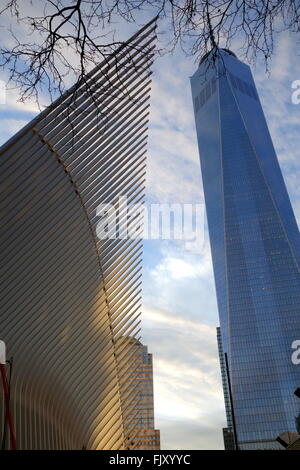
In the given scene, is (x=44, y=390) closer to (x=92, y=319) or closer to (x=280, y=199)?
(x=92, y=319)

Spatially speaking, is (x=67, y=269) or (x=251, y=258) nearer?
(x=67, y=269)

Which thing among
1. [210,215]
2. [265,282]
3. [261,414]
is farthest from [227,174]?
[261,414]

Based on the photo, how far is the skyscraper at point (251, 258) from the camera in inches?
4109

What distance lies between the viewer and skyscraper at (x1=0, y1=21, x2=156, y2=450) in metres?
13.2

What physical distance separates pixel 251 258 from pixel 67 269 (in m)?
107

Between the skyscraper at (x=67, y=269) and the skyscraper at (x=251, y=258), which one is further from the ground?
the skyscraper at (x=251, y=258)

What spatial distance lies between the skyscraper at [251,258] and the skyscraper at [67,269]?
9357cm

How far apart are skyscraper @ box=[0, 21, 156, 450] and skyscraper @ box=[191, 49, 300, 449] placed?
93.6 metres

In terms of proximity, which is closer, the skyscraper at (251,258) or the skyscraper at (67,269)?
the skyscraper at (67,269)

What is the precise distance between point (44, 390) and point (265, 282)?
10298 centimetres

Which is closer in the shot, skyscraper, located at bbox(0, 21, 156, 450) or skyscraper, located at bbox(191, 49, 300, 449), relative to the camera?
skyscraper, located at bbox(0, 21, 156, 450)

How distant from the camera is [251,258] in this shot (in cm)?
11819

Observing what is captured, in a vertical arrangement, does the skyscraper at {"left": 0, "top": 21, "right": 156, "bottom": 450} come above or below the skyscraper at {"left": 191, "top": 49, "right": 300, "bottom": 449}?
below
